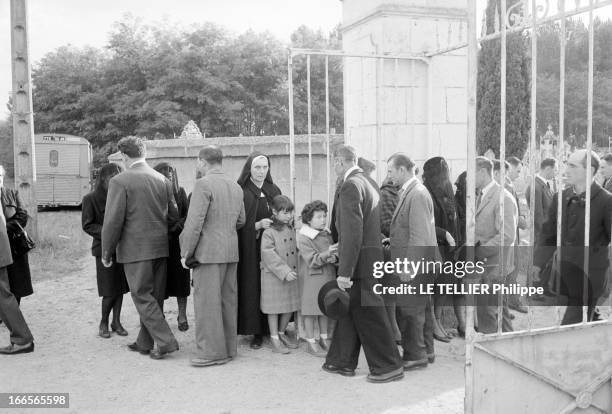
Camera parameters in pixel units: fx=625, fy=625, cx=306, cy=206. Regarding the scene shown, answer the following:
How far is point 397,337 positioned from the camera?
5605 millimetres

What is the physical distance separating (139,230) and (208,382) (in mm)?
1391

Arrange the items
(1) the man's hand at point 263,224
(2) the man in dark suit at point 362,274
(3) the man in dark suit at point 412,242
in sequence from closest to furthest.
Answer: (2) the man in dark suit at point 362,274, (3) the man in dark suit at point 412,242, (1) the man's hand at point 263,224

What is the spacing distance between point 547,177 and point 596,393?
5384mm

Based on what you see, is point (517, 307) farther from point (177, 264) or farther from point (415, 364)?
point (177, 264)

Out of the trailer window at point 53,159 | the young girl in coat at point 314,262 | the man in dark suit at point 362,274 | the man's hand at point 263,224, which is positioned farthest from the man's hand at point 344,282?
the trailer window at point 53,159

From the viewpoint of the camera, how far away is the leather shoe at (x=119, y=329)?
20.2 feet

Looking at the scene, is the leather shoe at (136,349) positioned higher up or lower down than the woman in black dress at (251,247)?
lower down

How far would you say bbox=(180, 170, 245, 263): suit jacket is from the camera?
5.02 metres

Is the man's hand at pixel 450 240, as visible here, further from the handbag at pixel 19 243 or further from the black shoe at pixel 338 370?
the handbag at pixel 19 243

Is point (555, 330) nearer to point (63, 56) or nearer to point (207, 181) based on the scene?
point (207, 181)

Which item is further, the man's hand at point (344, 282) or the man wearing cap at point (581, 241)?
the man's hand at point (344, 282)

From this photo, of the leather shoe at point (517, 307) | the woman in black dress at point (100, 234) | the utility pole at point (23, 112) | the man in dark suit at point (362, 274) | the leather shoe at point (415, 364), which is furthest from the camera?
the utility pole at point (23, 112)

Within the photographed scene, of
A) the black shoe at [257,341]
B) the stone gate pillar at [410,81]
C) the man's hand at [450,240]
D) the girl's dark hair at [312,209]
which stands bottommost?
the black shoe at [257,341]

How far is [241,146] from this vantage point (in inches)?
313
